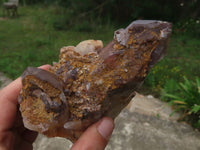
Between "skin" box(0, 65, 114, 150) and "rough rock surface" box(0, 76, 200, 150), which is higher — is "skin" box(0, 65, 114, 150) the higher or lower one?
the higher one

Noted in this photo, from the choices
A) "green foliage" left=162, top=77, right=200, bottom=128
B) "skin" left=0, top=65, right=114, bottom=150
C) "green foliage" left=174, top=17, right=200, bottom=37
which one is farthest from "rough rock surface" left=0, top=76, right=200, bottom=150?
"green foliage" left=174, top=17, right=200, bottom=37

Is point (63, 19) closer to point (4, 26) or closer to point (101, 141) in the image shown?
point (4, 26)

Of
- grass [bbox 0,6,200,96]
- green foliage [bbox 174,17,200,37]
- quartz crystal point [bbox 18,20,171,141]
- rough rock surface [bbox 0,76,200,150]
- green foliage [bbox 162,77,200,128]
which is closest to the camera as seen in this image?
quartz crystal point [bbox 18,20,171,141]

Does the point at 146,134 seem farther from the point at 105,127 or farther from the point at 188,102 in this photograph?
the point at 105,127

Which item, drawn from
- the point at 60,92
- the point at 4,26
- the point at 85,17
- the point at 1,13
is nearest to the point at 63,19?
the point at 85,17

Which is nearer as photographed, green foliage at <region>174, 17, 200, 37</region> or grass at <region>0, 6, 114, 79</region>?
grass at <region>0, 6, 114, 79</region>

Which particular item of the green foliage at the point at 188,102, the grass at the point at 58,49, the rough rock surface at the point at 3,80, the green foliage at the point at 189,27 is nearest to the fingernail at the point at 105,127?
the green foliage at the point at 188,102

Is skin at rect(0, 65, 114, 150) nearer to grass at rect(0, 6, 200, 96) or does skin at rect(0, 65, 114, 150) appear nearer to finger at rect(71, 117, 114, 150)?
finger at rect(71, 117, 114, 150)

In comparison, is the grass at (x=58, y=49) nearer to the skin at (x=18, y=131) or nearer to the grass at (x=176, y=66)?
the grass at (x=176, y=66)
